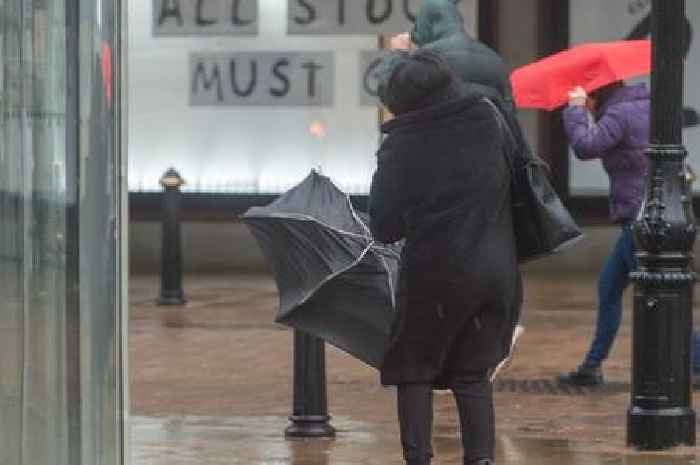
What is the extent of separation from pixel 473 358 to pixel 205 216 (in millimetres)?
11228

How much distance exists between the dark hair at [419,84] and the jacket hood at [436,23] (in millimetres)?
2024

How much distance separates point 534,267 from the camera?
1844cm

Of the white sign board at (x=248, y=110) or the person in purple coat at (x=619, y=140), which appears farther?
the white sign board at (x=248, y=110)

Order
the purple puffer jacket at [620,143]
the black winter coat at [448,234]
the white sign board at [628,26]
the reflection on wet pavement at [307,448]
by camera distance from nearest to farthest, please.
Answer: the black winter coat at [448,234]
the reflection on wet pavement at [307,448]
the purple puffer jacket at [620,143]
the white sign board at [628,26]

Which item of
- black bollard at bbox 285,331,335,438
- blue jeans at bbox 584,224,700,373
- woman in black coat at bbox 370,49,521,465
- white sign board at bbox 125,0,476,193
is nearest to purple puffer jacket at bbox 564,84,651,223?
blue jeans at bbox 584,224,700,373

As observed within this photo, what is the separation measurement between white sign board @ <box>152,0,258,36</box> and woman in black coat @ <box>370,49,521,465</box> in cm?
1072

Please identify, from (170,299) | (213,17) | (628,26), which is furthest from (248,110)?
(628,26)

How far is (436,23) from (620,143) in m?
1.75

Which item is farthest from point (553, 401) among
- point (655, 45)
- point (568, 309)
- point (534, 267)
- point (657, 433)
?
point (534, 267)

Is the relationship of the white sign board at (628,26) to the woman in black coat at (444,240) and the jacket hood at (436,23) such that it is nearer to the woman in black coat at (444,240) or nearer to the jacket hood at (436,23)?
the jacket hood at (436,23)

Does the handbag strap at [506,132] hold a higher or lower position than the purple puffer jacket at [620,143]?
higher

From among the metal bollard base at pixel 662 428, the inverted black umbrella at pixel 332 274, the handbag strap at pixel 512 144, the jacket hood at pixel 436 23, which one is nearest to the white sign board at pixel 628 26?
the jacket hood at pixel 436 23

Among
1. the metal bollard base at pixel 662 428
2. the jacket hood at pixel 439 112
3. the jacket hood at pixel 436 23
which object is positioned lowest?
the metal bollard base at pixel 662 428

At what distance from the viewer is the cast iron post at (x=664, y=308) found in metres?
9.11
